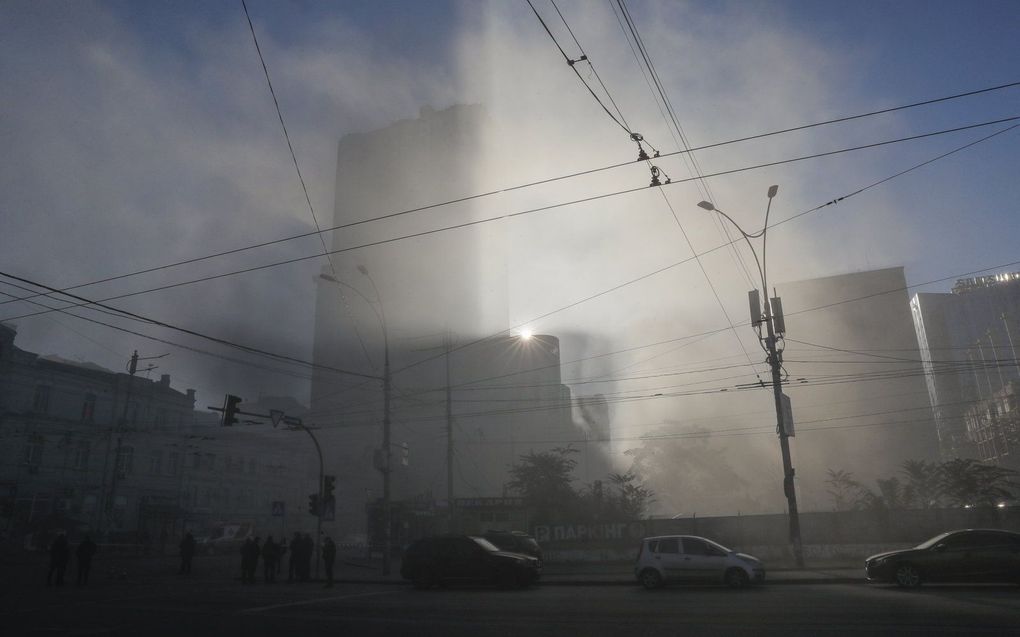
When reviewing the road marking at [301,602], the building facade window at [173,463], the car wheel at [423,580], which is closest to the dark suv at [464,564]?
the car wheel at [423,580]

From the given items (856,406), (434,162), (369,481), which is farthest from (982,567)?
(434,162)

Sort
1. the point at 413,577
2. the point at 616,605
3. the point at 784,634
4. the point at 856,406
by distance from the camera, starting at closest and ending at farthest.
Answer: the point at 784,634 → the point at 616,605 → the point at 413,577 → the point at 856,406

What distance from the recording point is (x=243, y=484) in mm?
64375

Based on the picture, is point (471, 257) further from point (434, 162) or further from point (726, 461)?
point (726, 461)

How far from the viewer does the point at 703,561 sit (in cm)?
1761

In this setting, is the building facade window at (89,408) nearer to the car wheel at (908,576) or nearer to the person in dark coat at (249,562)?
the person in dark coat at (249,562)

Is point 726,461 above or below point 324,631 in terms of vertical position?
above

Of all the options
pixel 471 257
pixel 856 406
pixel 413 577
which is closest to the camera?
pixel 413 577

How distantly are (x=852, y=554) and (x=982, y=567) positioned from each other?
11.6 m

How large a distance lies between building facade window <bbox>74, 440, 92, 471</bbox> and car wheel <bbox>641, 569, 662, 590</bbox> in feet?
150

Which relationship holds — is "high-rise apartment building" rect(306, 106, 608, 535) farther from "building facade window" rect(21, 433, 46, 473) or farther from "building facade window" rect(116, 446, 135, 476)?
"building facade window" rect(21, 433, 46, 473)

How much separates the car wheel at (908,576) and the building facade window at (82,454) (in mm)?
51551

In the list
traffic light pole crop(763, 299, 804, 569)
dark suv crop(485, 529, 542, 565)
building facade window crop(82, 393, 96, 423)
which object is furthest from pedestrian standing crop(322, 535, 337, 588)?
building facade window crop(82, 393, 96, 423)

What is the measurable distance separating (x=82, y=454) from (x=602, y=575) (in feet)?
140
